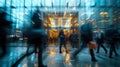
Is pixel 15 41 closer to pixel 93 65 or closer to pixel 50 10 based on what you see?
pixel 93 65

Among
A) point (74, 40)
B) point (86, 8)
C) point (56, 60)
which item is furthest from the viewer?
point (74, 40)

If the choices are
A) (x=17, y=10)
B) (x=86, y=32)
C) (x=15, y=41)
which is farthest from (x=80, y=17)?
(x=86, y=32)

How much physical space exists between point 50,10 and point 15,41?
52.5 feet

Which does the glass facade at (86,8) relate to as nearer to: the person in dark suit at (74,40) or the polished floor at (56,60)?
the person in dark suit at (74,40)

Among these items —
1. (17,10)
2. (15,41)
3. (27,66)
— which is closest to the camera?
(27,66)

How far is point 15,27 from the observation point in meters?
21.5

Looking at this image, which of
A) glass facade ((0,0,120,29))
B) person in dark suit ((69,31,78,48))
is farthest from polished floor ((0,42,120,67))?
person in dark suit ((69,31,78,48))

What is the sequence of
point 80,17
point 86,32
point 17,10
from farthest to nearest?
point 80,17 < point 17,10 < point 86,32

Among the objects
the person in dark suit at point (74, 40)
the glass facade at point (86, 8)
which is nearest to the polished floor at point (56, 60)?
the glass facade at point (86, 8)

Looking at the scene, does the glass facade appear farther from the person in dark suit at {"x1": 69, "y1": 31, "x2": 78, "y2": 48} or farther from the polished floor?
the polished floor

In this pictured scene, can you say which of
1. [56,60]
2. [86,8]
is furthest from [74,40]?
[56,60]

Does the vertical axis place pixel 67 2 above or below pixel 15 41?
above

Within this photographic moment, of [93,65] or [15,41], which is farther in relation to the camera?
[15,41]

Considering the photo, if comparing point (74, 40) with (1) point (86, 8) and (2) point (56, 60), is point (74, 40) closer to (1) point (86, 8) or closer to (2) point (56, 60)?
(1) point (86, 8)
